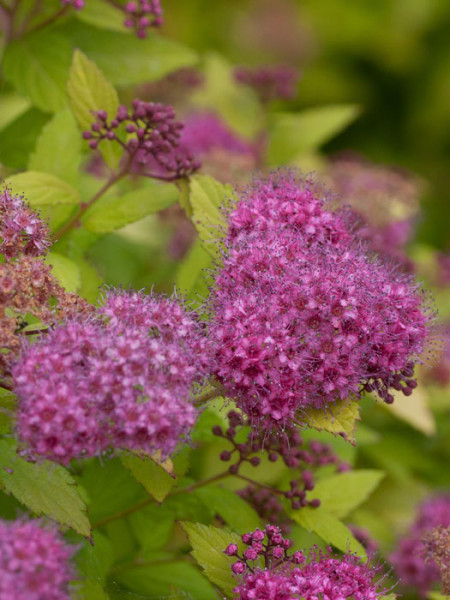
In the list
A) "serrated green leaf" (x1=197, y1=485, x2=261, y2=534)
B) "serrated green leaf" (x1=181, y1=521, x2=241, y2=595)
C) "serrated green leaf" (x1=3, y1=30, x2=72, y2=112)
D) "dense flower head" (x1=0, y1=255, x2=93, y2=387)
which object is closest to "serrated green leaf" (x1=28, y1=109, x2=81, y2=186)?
"serrated green leaf" (x1=3, y1=30, x2=72, y2=112)

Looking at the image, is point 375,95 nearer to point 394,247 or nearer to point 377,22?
point 377,22

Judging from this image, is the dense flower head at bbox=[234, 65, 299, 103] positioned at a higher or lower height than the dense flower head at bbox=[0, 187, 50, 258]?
lower

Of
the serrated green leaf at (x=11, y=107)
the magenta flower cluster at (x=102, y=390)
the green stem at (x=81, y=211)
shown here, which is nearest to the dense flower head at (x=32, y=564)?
the magenta flower cluster at (x=102, y=390)

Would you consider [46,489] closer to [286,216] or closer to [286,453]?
[286,453]

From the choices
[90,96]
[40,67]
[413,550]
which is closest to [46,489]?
[90,96]

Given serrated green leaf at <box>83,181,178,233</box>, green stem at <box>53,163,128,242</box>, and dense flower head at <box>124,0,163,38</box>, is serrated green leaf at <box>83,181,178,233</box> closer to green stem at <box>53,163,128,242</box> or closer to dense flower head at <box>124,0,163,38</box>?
green stem at <box>53,163,128,242</box>

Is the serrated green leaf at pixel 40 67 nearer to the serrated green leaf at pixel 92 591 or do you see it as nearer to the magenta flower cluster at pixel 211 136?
the magenta flower cluster at pixel 211 136
